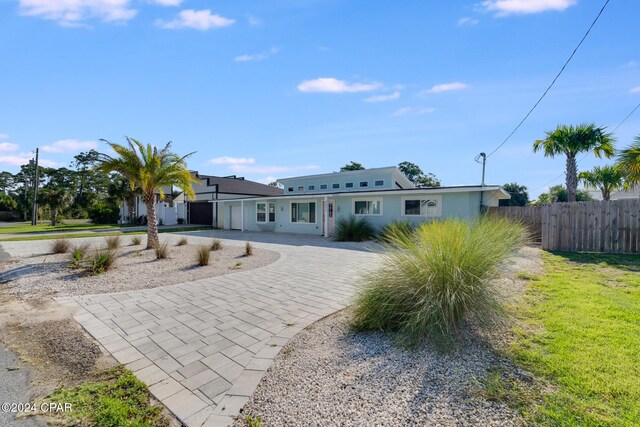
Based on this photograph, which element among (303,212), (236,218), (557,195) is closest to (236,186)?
(236,218)

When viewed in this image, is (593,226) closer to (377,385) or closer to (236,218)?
(377,385)

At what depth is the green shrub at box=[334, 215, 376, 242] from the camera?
14664 mm

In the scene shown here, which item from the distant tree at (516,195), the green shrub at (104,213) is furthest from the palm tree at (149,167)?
the distant tree at (516,195)

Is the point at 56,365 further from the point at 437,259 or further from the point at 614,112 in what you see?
the point at 614,112

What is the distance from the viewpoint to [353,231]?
579 inches

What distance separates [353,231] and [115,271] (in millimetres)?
10154

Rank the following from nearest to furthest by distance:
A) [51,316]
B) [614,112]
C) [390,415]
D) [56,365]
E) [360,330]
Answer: [390,415] → [56,365] → [360,330] → [51,316] → [614,112]

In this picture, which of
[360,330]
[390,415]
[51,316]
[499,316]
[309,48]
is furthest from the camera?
[309,48]

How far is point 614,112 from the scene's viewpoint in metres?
11.0

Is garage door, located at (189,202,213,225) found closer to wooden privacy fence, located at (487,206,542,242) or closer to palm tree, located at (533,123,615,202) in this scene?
wooden privacy fence, located at (487,206,542,242)

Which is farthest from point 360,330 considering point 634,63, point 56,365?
point 634,63

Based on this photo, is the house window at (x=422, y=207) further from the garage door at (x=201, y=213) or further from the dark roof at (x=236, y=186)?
the garage door at (x=201, y=213)

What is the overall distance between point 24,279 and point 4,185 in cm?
6311

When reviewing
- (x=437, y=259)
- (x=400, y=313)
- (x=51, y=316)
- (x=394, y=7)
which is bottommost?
(x=51, y=316)
